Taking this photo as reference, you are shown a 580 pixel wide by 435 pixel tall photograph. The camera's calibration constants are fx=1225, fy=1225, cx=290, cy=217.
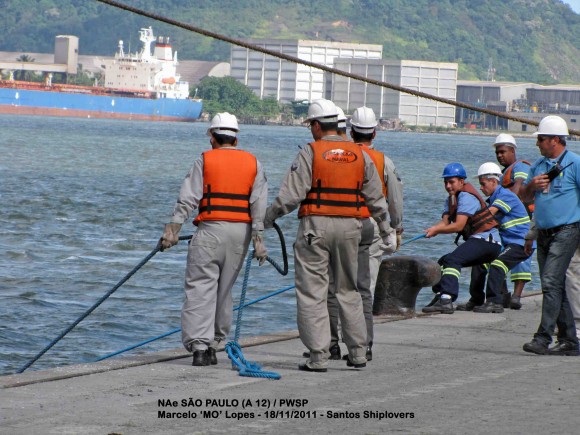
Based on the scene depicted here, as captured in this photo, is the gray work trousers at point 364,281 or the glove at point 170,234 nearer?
the glove at point 170,234

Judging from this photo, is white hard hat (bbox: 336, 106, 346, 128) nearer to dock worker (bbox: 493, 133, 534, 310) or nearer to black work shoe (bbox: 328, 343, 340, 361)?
black work shoe (bbox: 328, 343, 340, 361)

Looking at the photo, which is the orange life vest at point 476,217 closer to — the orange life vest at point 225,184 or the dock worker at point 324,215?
the dock worker at point 324,215

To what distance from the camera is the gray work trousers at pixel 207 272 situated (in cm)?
823

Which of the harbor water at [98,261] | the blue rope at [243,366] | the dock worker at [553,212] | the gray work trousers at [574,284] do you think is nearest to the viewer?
the blue rope at [243,366]

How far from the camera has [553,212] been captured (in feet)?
29.2

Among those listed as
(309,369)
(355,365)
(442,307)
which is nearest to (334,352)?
(355,365)

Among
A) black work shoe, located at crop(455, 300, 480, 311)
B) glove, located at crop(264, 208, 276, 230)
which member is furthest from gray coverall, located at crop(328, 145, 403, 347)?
black work shoe, located at crop(455, 300, 480, 311)

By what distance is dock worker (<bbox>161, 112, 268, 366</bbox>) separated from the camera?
8211 millimetres

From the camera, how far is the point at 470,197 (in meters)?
11.2

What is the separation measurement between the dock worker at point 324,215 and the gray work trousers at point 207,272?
35cm

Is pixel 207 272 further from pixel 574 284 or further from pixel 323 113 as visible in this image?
pixel 574 284

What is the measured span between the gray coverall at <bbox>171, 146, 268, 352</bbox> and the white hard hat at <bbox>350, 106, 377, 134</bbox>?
0.86 m

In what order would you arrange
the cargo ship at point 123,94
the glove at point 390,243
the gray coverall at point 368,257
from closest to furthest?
the gray coverall at point 368,257 < the glove at point 390,243 < the cargo ship at point 123,94

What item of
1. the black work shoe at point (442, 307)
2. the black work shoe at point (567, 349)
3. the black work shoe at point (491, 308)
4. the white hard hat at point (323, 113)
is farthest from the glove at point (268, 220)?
the black work shoe at point (491, 308)
